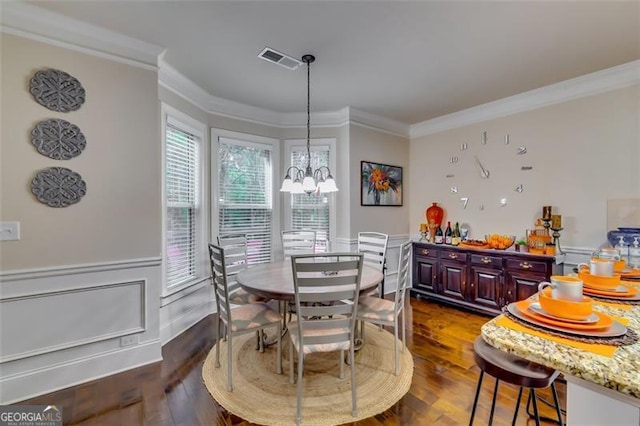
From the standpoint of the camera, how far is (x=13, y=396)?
78.1 inches

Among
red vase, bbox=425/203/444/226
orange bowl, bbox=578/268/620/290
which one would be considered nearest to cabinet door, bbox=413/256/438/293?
red vase, bbox=425/203/444/226

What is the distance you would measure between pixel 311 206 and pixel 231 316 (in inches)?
91.2

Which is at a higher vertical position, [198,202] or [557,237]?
[198,202]

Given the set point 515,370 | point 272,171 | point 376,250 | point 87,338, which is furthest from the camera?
point 272,171

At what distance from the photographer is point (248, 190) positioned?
13.1 feet

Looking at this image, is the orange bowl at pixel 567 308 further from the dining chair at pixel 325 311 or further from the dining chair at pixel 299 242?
the dining chair at pixel 299 242

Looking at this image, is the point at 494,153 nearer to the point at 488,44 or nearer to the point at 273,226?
the point at 488,44

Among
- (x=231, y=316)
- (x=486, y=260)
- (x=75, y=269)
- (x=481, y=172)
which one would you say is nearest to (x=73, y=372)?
(x=75, y=269)

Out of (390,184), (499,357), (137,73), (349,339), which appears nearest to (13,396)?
(349,339)

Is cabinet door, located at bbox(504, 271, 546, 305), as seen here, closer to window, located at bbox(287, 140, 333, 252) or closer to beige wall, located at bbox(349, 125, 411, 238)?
beige wall, located at bbox(349, 125, 411, 238)

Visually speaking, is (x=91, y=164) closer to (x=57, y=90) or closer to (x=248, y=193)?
(x=57, y=90)

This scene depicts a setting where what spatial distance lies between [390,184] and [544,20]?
8.82ft

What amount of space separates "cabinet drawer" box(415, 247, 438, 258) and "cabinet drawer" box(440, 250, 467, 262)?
11 centimetres

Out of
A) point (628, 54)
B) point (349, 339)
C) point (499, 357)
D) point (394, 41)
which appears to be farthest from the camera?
point (628, 54)
